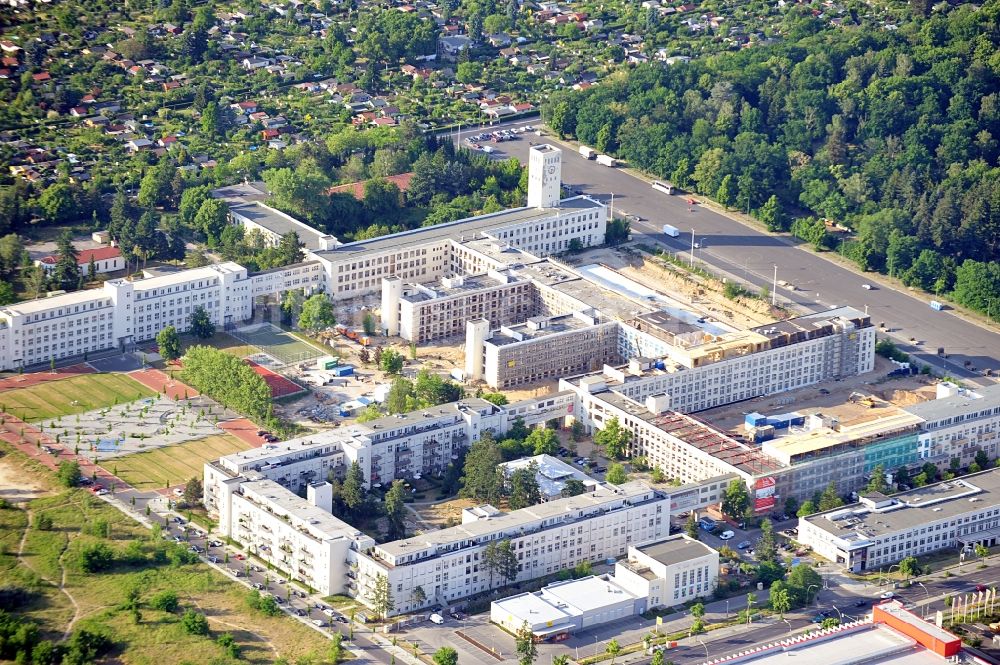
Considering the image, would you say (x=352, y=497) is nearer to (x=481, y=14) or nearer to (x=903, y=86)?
(x=903, y=86)

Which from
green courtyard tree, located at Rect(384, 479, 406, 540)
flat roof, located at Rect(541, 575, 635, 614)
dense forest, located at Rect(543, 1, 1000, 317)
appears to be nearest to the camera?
flat roof, located at Rect(541, 575, 635, 614)

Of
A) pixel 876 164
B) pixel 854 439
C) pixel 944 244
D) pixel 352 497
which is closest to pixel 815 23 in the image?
pixel 876 164

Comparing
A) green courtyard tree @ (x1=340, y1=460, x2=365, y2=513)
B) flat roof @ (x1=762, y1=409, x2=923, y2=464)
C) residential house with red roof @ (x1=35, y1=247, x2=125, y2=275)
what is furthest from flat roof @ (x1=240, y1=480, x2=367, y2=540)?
residential house with red roof @ (x1=35, y1=247, x2=125, y2=275)

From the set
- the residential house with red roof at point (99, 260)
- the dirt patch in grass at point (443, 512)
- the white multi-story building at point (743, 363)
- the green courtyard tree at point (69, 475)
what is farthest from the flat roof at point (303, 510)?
the residential house with red roof at point (99, 260)

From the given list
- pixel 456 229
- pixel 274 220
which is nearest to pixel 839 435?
pixel 456 229

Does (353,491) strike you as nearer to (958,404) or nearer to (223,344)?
(223,344)

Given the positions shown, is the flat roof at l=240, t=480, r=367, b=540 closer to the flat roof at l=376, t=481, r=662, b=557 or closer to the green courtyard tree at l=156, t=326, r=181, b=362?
the flat roof at l=376, t=481, r=662, b=557
